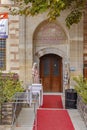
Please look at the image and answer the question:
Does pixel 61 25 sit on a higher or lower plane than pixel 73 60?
higher

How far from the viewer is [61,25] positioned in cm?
2334

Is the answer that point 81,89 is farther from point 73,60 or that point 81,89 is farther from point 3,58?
point 3,58

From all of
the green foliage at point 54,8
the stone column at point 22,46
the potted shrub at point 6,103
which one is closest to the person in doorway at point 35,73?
the stone column at point 22,46

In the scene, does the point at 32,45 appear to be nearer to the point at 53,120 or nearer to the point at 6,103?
the point at 53,120

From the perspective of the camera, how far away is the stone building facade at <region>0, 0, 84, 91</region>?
23.0 m

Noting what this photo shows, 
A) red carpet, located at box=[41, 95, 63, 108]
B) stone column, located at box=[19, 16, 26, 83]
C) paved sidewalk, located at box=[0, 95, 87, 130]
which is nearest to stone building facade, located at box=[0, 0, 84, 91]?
stone column, located at box=[19, 16, 26, 83]

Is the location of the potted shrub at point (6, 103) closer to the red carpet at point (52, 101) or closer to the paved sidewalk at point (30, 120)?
the paved sidewalk at point (30, 120)

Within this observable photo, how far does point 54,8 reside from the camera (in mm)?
18094

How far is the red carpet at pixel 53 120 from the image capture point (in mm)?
12789

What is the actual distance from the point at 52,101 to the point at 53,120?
245 inches

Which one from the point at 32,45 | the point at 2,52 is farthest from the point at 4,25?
the point at 32,45

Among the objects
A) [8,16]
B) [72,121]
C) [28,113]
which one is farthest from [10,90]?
[8,16]

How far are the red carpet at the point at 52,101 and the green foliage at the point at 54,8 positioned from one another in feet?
16.3

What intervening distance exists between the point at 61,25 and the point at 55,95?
5034mm
